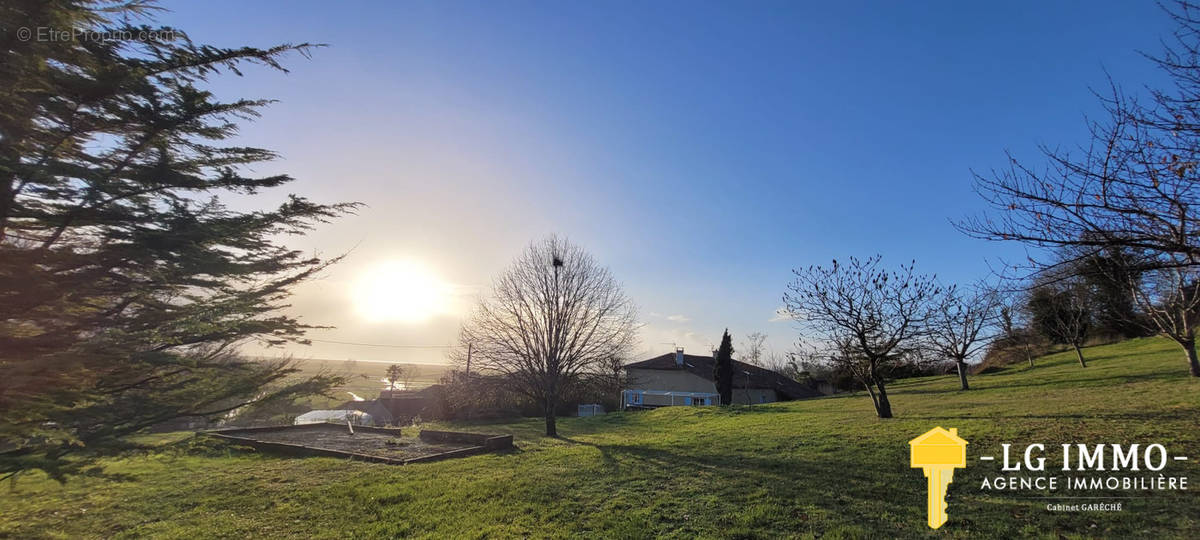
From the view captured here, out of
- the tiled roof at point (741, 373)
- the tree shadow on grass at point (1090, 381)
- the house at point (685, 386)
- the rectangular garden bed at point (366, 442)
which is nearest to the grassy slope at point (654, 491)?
the rectangular garden bed at point (366, 442)

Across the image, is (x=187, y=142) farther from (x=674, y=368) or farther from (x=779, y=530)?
(x=674, y=368)

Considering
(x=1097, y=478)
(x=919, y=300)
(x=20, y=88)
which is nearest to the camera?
(x=20, y=88)

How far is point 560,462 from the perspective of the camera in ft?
40.1

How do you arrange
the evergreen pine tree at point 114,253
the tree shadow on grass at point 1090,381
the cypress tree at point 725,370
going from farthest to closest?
the cypress tree at point 725,370 → the tree shadow on grass at point 1090,381 → the evergreen pine tree at point 114,253

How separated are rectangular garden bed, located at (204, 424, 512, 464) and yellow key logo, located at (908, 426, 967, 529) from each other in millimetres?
11304

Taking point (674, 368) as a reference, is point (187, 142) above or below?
above

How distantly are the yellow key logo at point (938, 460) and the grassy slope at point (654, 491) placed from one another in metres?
0.17

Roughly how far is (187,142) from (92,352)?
11.8 ft

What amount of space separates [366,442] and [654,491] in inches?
531

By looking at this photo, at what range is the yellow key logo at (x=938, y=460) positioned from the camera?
21.0ft

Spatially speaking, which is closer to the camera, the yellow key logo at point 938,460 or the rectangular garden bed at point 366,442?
the yellow key logo at point 938,460

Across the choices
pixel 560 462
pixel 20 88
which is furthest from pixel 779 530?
pixel 20 88

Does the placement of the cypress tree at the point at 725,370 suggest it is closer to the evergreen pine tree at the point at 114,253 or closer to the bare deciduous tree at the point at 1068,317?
the bare deciduous tree at the point at 1068,317

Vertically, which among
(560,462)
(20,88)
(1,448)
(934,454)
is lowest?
(560,462)
